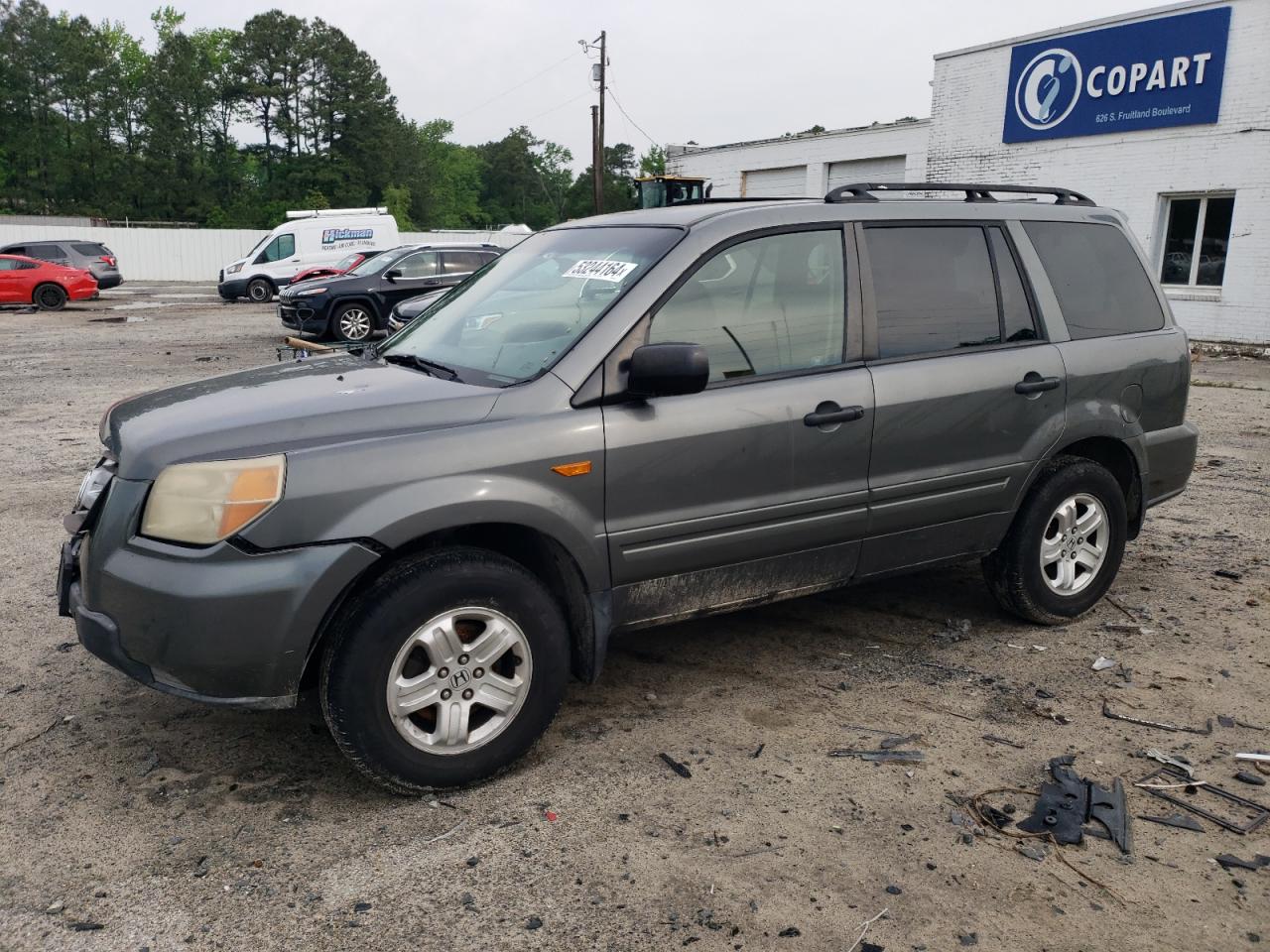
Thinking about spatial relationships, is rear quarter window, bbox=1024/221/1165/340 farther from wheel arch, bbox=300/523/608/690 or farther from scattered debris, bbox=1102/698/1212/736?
wheel arch, bbox=300/523/608/690

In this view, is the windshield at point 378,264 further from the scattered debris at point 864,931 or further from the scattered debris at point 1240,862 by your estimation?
the scattered debris at point 1240,862

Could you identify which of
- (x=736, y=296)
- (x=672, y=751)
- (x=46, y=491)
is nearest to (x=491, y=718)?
(x=672, y=751)

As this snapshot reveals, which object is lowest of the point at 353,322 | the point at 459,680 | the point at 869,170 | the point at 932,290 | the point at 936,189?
the point at 459,680

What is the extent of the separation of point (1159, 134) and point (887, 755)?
1789cm

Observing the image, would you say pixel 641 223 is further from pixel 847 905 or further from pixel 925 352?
pixel 847 905

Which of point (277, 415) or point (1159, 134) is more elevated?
point (1159, 134)

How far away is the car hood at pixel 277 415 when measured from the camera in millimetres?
3152

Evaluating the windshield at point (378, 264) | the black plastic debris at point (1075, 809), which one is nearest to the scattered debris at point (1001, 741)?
the black plastic debris at point (1075, 809)

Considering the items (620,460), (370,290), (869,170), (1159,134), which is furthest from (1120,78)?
(620,460)

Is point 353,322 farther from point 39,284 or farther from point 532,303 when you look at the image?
point 532,303

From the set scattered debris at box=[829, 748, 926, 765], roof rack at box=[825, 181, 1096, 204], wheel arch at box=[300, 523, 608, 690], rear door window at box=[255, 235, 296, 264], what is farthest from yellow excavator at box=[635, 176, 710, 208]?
scattered debris at box=[829, 748, 926, 765]

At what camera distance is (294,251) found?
28.5m

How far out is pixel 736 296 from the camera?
3.84 m

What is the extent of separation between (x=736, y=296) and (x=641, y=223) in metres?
0.55
